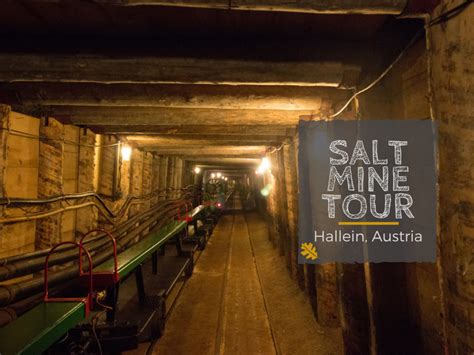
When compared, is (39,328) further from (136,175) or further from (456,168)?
(136,175)

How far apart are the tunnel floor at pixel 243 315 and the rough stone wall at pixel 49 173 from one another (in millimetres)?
2984

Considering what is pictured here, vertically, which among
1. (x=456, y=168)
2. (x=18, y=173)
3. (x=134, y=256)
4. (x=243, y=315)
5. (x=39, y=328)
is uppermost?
(x=18, y=173)

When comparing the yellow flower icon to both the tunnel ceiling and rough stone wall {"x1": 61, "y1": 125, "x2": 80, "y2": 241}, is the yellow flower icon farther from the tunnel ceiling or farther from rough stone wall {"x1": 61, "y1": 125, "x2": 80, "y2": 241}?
rough stone wall {"x1": 61, "y1": 125, "x2": 80, "y2": 241}

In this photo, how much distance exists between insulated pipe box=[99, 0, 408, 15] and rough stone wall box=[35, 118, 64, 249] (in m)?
4.74

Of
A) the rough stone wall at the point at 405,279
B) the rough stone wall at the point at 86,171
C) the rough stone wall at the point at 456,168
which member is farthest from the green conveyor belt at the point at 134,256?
the rough stone wall at the point at 456,168

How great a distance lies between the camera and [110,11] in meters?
3.06

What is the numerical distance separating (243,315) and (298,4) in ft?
21.7

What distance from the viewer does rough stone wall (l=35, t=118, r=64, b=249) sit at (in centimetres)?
609

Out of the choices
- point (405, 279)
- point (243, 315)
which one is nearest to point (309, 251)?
point (405, 279)

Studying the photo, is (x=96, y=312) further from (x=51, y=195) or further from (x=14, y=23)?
(x=14, y=23)

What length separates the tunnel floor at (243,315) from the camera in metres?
5.73

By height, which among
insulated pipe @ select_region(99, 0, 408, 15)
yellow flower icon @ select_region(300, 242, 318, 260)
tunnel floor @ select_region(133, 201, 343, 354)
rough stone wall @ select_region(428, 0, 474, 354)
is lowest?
tunnel floor @ select_region(133, 201, 343, 354)

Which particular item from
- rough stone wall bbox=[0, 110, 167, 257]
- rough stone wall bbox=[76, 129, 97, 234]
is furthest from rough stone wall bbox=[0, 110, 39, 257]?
rough stone wall bbox=[76, 129, 97, 234]

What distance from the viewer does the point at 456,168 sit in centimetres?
214
